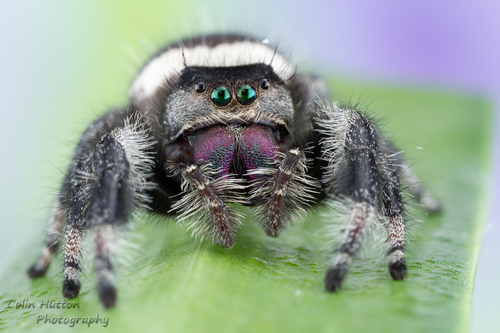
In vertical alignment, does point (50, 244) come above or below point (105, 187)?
below

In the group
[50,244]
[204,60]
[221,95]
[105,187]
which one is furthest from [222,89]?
[50,244]

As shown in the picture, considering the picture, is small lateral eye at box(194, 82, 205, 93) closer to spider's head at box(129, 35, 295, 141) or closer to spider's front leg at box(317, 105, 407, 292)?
spider's head at box(129, 35, 295, 141)

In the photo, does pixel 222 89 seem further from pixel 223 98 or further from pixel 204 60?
pixel 204 60

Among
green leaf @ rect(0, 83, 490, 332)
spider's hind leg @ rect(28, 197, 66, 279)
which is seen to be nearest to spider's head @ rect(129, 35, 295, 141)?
green leaf @ rect(0, 83, 490, 332)

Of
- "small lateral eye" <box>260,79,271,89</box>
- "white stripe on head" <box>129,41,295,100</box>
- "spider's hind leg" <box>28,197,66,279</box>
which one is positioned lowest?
"spider's hind leg" <box>28,197,66,279</box>

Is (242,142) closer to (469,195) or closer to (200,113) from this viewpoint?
(200,113)

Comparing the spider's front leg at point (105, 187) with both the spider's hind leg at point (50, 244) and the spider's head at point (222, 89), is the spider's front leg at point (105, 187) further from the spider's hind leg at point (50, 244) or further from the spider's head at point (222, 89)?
the spider's head at point (222, 89)
